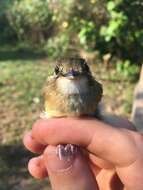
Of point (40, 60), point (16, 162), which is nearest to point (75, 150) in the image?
point (16, 162)

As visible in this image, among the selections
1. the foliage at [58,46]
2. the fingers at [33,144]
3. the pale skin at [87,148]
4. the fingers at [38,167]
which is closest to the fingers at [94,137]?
the pale skin at [87,148]

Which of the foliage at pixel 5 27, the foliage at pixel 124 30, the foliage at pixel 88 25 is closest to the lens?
the foliage at pixel 124 30

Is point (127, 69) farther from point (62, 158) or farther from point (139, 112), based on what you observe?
point (62, 158)

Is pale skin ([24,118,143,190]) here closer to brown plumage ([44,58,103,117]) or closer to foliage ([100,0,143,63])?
brown plumage ([44,58,103,117])

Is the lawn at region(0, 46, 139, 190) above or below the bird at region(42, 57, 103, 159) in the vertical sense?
below

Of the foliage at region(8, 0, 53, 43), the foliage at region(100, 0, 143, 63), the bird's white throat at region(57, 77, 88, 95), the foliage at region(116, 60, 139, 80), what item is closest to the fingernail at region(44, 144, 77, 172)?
the bird's white throat at region(57, 77, 88, 95)

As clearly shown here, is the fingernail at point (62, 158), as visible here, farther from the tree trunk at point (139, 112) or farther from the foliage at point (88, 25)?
the foliage at point (88, 25)

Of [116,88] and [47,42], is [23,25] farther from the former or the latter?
[116,88]

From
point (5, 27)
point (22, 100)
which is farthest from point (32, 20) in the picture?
point (22, 100)

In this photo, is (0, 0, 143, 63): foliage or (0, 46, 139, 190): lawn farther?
(0, 0, 143, 63): foliage
